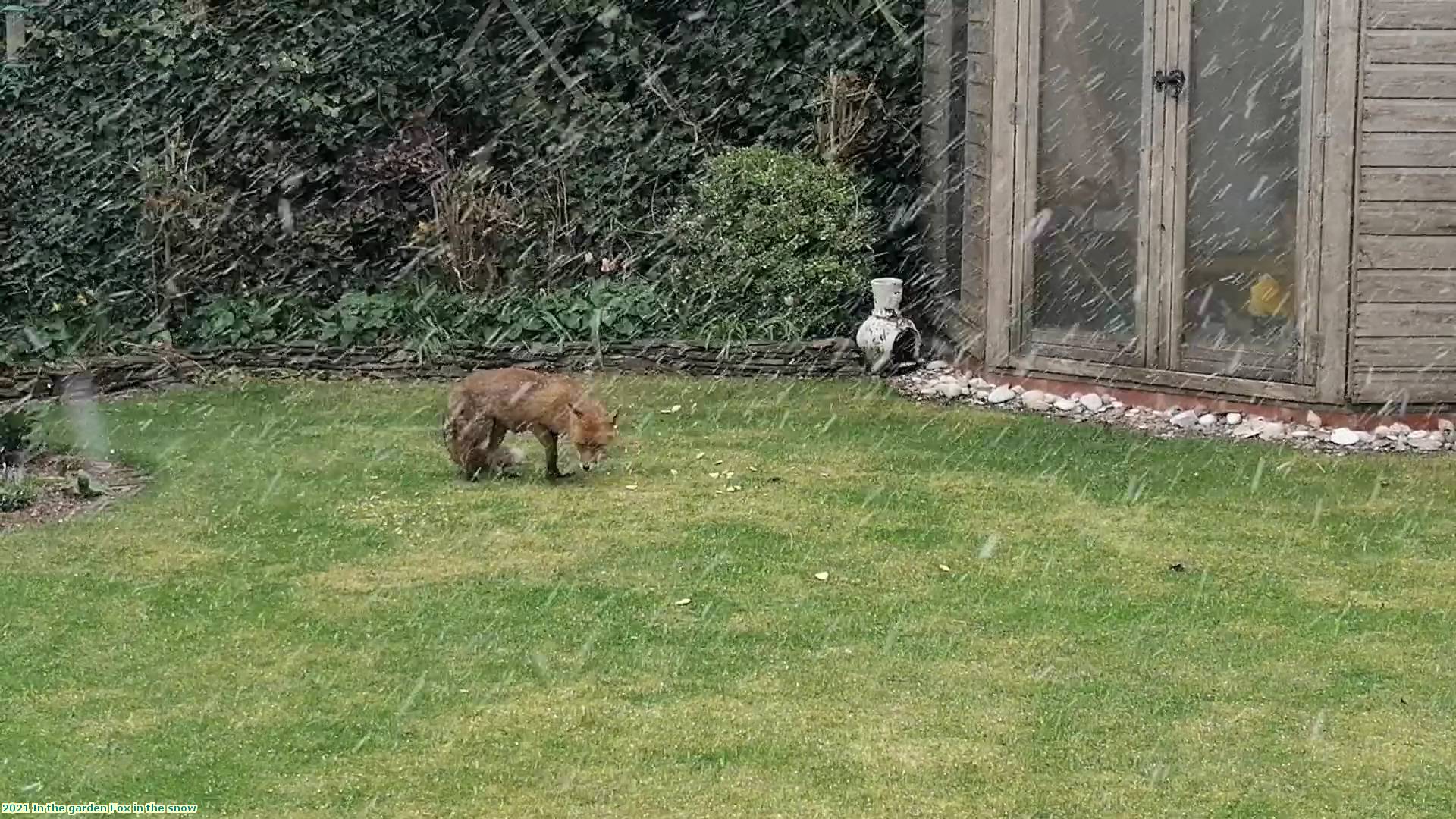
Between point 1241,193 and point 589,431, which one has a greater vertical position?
point 1241,193

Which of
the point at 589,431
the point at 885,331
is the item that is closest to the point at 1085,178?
the point at 885,331

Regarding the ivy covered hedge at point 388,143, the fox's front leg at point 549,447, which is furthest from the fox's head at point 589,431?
the ivy covered hedge at point 388,143

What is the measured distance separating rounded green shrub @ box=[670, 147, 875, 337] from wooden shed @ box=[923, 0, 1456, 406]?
0.80m

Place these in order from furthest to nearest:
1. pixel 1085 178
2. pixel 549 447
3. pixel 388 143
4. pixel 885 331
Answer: pixel 388 143, pixel 885 331, pixel 1085 178, pixel 549 447

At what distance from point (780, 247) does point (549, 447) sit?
369 cm

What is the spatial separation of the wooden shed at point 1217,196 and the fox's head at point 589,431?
3.35m

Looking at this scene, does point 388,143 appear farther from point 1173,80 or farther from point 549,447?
point 1173,80

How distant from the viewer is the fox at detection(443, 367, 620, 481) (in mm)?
6746

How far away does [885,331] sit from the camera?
10.1 meters

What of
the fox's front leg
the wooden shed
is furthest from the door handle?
the fox's front leg

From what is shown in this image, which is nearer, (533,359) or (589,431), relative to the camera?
(589,431)

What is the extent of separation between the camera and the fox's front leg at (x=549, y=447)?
6.83 metres

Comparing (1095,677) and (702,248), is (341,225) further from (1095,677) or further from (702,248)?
(1095,677)

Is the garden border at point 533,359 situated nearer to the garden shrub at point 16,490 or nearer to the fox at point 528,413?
the garden shrub at point 16,490
